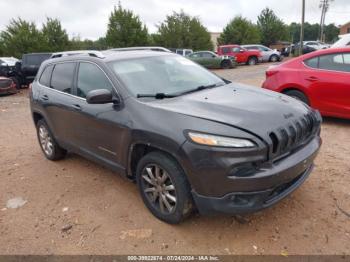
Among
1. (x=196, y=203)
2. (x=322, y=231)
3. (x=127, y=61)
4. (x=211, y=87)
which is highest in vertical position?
(x=127, y=61)

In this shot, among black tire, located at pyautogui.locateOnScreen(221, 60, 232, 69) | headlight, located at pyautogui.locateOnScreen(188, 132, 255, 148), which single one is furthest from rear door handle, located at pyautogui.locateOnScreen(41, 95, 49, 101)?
black tire, located at pyautogui.locateOnScreen(221, 60, 232, 69)

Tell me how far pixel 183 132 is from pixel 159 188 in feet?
2.35

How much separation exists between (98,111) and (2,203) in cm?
168

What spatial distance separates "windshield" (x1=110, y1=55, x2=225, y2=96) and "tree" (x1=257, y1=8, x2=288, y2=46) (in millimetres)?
42947

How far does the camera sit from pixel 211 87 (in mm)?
4055

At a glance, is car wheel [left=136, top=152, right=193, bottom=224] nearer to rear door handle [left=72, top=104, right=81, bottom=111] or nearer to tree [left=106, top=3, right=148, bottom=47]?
rear door handle [left=72, top=104, right=81, bottom=111]

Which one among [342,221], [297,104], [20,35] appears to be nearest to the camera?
[342,221]

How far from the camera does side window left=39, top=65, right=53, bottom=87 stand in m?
→ 5.08

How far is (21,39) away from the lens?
2670cm

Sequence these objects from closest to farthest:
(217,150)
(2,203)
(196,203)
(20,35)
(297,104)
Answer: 1. (217,150)
2. (196,203)
3. (297,104)
4. (2,203)
5. (20,35)

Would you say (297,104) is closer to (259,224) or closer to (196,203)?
(259,224)

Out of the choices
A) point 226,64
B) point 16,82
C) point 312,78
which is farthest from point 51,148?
point 226,64

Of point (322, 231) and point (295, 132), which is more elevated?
point (295, 132)

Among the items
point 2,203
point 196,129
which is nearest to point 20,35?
point 2,203
